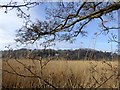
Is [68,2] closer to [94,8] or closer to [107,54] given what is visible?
[94,8]

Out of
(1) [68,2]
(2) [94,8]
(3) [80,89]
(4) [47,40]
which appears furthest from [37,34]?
(3) [80,89]

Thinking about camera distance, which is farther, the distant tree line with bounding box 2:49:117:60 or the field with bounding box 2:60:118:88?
the field with bounding box 2:60:118:88

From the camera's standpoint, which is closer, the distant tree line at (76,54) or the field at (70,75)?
the distant tree line at (76,54)

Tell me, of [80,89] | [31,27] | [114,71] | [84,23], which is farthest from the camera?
[84,23]

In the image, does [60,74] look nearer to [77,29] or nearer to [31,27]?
[31,27]

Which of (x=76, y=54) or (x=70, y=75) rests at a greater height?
(x=76, y=54)

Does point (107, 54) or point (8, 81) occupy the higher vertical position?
point (107, 54)

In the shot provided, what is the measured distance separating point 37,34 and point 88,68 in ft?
2.26

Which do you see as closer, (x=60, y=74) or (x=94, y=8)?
(x=60, y=74)

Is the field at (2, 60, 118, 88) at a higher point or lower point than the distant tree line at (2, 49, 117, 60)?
lower

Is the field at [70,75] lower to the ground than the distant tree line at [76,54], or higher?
lower

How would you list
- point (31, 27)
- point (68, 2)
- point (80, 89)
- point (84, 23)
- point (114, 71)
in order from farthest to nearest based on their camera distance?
point (84, 23) → point (68, 2) → point (31, 27) → point (114, 71) → point (80, 89)

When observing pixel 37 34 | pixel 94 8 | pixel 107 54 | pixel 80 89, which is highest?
pixel 94 8

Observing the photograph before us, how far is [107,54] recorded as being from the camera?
2.42 meters
